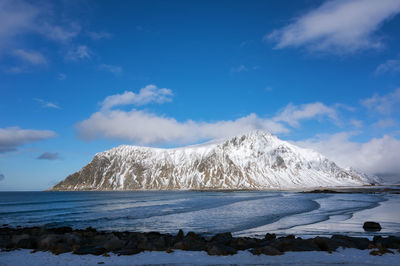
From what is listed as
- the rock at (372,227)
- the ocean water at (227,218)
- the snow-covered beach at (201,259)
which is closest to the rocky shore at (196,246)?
the snow-covered beach at (201,259)

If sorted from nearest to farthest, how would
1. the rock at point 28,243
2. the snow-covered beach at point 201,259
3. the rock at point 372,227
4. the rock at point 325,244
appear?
the snow-covered beach at point 201,259, the rock at point 325,244, the rock at point 28,243, the rock at point 372,227

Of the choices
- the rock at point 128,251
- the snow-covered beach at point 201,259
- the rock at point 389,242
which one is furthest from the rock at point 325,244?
the rock at point 128,251

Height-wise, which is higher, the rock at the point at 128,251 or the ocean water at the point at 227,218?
the rock at the point at 128,251

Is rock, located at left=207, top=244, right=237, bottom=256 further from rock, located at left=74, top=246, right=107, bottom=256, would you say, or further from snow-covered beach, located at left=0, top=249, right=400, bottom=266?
rock, located at left=74, top=246, right=107, bottom=256

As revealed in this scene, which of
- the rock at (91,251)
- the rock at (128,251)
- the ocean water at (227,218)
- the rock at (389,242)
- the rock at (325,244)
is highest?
the rock at (91,251)

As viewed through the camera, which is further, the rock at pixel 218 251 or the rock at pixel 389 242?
the rock at pixel 389 242

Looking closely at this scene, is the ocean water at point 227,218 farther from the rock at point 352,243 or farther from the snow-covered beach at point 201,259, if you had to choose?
the snow-covered beach at point 201,259

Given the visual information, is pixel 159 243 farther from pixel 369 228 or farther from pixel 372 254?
pixel 369 228

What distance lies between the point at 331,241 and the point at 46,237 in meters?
20.1

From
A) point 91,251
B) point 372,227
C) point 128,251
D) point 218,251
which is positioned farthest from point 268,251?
point 372,227

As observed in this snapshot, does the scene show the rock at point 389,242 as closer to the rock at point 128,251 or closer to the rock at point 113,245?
the rock at point 128,251

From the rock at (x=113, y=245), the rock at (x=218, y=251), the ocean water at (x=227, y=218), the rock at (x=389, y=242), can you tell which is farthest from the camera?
the ocean water at (x=227, y=218)

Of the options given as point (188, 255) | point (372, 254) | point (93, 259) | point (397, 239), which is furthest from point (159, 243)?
point (397, 239)

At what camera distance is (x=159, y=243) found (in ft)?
67.1
